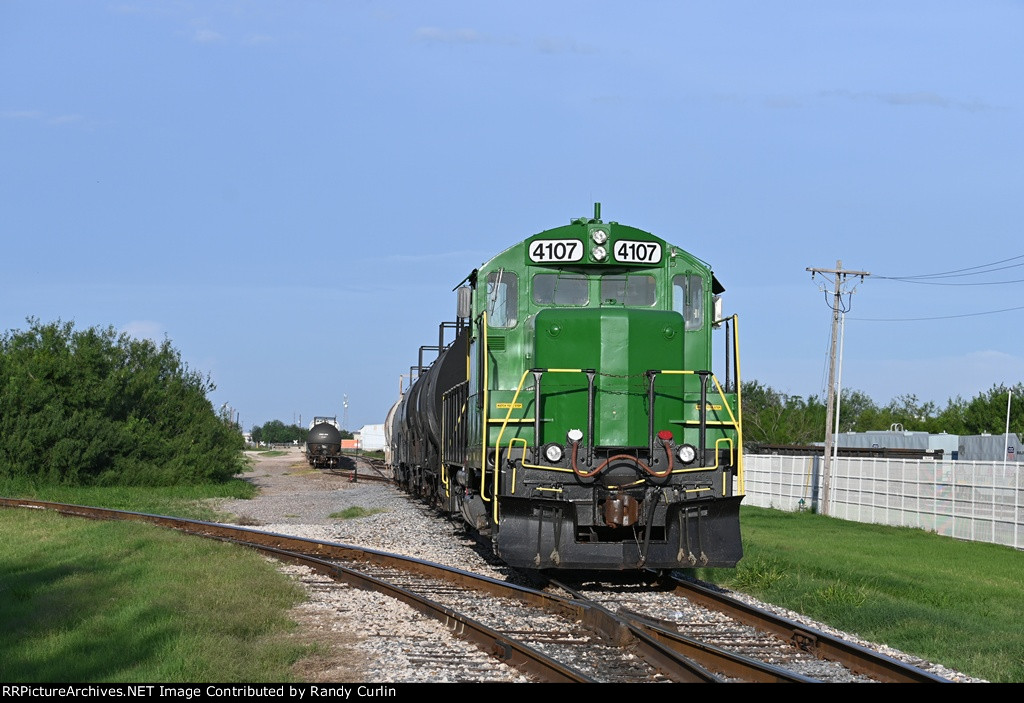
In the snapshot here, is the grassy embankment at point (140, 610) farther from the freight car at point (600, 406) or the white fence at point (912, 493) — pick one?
the white fence at point (912, 493)

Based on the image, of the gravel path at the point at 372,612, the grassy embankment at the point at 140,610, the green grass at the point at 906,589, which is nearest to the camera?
the grassy embankment at the point at 140,610

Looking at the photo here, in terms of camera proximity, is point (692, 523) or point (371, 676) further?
point (692, 523)

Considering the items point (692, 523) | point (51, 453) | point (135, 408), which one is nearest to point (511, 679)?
point (692, 523)

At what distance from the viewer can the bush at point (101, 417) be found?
30234 mm

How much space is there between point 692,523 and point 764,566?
3.02 meters

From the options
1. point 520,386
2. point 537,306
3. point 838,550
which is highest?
point 537,306

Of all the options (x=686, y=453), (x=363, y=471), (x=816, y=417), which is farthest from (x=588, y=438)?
(x=816, y=417)

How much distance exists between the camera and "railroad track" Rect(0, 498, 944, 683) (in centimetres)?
719

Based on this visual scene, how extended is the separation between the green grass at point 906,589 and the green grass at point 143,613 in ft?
17.6

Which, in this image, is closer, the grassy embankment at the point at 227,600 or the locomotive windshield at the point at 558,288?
the grassy embankment at the point at 227,600

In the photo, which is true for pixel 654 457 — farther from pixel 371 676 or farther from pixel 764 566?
pixel 371 676

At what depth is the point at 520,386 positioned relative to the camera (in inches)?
429

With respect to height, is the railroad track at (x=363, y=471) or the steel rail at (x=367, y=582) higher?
the steel rail at (x=367, y=582)

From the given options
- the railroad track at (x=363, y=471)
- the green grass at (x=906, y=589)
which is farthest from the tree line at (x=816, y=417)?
the green grass at (x=906, y=589)
